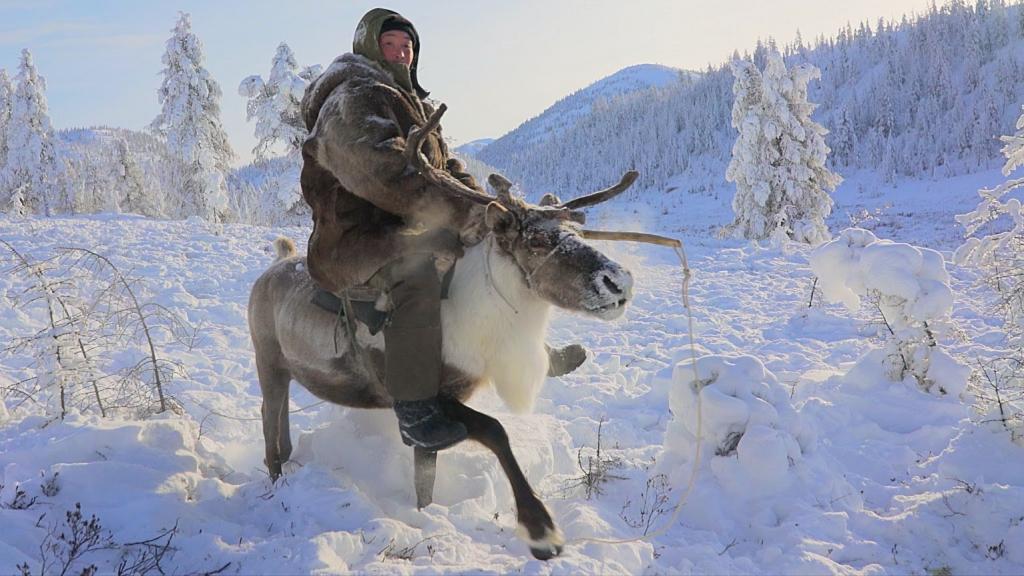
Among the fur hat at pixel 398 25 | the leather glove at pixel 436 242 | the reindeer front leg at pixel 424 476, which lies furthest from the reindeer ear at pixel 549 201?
the reindeer front leg at pixel 424 476

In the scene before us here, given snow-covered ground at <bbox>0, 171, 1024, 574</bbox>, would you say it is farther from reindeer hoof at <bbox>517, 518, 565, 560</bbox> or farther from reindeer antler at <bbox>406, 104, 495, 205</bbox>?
reindeer antler at <bbox>406, 104, 495, 205</bbox>

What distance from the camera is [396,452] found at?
142 inches

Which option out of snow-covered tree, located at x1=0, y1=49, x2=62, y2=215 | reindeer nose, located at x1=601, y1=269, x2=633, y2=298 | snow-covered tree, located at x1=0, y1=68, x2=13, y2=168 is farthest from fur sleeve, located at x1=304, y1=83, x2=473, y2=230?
snow-covered tree, located at x1=0, y1=68, x2=13, y2=168

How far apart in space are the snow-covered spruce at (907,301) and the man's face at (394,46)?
4.94 meters

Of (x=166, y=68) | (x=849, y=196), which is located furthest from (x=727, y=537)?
(x=849, y=196)

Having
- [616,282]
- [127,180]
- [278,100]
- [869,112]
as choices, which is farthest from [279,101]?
[869,112]

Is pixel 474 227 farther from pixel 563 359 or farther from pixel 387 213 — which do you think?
pixel 563 359

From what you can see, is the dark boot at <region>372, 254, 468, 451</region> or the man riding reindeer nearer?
the man riding reindeer

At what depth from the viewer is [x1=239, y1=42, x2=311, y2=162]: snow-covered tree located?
20.8 meters

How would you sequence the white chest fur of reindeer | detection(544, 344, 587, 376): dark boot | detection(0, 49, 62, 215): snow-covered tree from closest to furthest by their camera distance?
the white chest fur of reindeer, detection(544, 344, 587, 376): dark boot, detection(0, 49, 62, 215): snow-covered tree

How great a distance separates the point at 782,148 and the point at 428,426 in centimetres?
2370

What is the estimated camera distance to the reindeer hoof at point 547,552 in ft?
8.23

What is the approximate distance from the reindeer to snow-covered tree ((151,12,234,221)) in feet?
84.4

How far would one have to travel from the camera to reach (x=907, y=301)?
5637 millimetres
